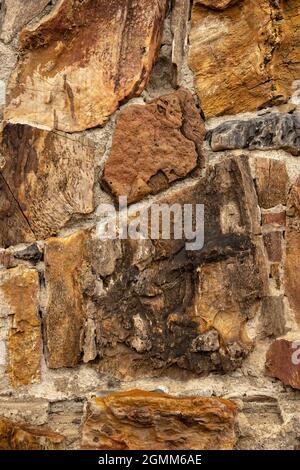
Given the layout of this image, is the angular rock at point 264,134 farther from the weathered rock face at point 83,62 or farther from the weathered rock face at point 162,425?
the weathered rock face at point 162,425

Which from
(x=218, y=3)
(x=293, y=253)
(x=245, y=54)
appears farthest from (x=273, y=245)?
(x=218, y=3)

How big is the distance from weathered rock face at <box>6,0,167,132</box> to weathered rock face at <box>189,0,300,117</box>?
4.3 inches

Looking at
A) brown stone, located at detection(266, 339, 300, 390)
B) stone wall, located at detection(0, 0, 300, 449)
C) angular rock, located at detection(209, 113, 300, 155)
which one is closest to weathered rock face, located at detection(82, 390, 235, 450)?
stone wall, located at detection(0, 0, 300, 449)

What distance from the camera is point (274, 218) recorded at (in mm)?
1355

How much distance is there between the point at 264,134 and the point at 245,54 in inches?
7.0

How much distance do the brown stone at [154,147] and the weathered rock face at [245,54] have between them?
0.05 m

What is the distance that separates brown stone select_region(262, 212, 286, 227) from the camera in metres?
1.35

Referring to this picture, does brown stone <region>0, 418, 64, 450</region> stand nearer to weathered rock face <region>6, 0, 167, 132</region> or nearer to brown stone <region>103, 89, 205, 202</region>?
brown stone <region>103, 89, 205, 202</region>

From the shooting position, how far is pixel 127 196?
144 centimetres

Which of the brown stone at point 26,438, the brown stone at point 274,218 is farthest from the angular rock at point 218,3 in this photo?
the brown stone at point 26,438

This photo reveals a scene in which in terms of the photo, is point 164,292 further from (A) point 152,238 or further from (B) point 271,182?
(B) point 271,182

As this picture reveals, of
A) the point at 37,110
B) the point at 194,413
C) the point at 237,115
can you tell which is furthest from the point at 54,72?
the point at 194,413

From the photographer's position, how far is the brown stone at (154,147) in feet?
4.68

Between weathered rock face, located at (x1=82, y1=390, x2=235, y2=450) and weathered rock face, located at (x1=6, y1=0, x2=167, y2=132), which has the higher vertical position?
weathered rock face, located at (x1=6, y1=0, x2=167, y2=132)
